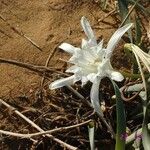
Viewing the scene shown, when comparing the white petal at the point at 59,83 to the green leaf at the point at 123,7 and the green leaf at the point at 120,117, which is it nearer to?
the green leaf at the point at 120,117

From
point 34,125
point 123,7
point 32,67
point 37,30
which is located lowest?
point 34,125

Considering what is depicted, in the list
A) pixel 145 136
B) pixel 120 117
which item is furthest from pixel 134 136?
pixel 120 117

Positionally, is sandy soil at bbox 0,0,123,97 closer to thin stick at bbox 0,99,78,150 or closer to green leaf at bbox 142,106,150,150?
thin stick at bbox 0,99,78,150

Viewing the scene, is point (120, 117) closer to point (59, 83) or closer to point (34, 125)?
point (59, 83)

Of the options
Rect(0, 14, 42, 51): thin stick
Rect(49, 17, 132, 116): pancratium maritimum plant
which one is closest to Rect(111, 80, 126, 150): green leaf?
Rect(49, 17, 132, 116): pancratium maritimum plant

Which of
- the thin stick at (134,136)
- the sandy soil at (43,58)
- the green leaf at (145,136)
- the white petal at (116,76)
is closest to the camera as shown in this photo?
the white petal at (116,76)

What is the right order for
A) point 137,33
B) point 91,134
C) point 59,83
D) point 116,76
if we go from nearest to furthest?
point 116,76, point 59,83, point 91,134, point 137,33

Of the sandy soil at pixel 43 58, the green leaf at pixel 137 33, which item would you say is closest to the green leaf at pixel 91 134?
the sandy soil at pixel 43 58

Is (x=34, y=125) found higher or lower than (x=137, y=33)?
lower

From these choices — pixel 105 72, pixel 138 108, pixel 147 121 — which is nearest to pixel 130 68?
pixel 138 108

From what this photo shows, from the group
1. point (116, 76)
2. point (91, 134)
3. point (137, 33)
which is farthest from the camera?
point (137, 33)

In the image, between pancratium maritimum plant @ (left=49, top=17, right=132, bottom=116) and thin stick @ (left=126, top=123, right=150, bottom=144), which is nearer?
pancratium maritimum plant @ (left=49, top=17, right=132, bottom=116)
